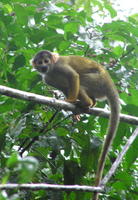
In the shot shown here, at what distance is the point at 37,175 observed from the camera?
3691 mm

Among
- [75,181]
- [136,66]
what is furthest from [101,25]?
[75,181]

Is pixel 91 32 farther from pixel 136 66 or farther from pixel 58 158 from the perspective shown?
pixel 58 158

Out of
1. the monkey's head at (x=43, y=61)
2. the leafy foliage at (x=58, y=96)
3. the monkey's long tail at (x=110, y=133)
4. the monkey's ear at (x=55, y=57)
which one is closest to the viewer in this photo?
the monkey's long tail at (x=110, y=133)

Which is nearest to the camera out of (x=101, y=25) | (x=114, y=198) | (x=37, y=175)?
(x=37, y=175)

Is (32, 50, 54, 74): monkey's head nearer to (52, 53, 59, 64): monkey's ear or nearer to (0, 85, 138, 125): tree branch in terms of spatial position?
(52, 53, 59, 64): monkey's ear

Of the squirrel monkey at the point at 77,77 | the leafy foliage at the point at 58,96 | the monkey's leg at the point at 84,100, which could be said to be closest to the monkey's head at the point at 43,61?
the squirrel monkey at the point at 77,77

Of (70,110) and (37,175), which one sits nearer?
(37,175)

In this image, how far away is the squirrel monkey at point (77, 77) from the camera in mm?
4578

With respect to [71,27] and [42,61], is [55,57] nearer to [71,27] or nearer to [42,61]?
[42,61]

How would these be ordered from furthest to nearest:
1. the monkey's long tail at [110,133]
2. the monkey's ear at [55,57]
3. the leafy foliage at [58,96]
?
the monkey's ear at [55,57] → the leafy foliage at [58,96] → the monkey's long tail at [110,133]

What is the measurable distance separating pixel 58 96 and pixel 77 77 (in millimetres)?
532

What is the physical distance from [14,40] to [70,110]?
1051mm

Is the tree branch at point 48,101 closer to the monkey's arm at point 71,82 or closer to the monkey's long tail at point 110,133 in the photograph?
the monkey's long tail at point 110,133

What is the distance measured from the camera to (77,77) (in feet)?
15.5
